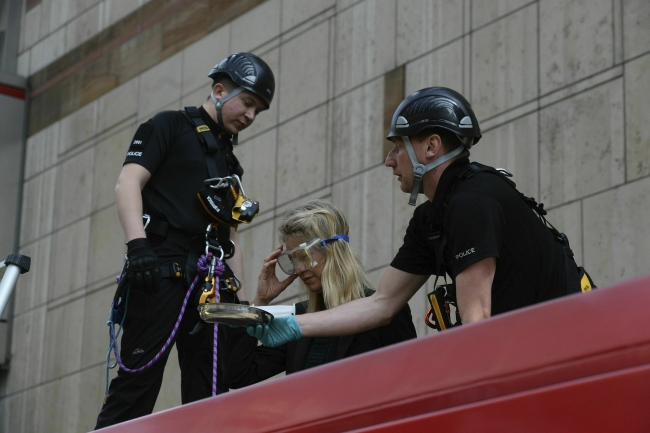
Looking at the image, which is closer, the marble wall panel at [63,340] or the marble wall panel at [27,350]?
the marble wall panel at [63,340]

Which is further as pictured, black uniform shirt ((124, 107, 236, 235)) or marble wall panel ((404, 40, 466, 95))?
marble wall panel ((404, 40, 466, 95))

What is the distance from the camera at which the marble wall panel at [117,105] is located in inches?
483

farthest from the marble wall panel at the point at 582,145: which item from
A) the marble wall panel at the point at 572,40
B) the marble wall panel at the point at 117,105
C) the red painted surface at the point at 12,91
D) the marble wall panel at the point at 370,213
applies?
the red painted surface at the point at 12,91

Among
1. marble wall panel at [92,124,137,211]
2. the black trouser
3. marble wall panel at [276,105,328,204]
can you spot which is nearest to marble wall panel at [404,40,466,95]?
marble wall panel at [276,105,328,204]

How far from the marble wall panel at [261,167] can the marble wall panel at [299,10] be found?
972 millimetres

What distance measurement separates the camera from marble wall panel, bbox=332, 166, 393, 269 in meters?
8.80

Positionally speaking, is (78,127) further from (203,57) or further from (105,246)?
(203,57)

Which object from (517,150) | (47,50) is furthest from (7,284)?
(47,50)

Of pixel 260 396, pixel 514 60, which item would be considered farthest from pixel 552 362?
pixel 514 60

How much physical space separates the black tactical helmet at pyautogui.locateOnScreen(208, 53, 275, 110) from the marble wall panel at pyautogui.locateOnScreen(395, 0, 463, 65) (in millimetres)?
3194

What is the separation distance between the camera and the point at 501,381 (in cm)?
242

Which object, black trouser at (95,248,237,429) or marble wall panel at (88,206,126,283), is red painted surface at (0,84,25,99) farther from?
black trouser at (95,248,237,429)

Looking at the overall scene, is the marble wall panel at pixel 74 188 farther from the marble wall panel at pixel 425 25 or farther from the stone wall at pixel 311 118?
the marble wall panel at pixel 425 25

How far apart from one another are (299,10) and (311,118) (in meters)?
1.07
